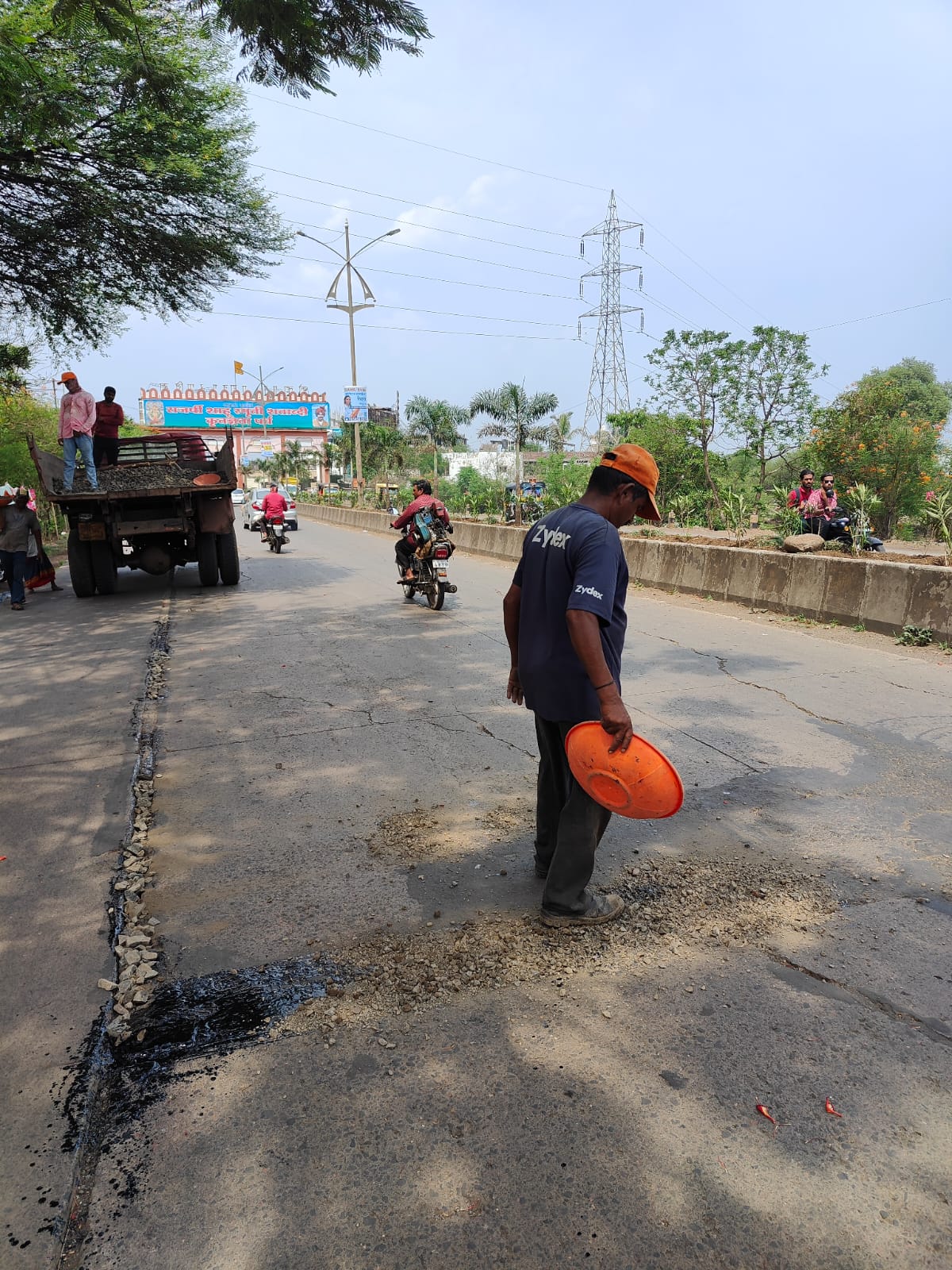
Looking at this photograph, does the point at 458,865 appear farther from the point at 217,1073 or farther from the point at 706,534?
the point at 706,534

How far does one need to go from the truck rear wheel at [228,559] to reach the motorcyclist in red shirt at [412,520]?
10.6ft

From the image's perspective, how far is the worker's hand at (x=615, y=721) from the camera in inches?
108

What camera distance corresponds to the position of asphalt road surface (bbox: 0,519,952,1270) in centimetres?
188

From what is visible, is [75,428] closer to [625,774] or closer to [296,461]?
[625,774]

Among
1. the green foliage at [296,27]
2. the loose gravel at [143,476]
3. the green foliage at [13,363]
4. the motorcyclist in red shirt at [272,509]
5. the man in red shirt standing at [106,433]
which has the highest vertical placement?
the green foliage at [296,27]

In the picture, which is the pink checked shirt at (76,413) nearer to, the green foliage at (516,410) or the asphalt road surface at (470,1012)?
the asphalt road surface at (470,1012)

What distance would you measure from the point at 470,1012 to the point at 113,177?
410 inches

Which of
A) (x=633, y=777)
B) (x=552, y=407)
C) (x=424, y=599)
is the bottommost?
(x=424, y=599)

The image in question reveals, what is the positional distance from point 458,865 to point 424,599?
8.09 metres

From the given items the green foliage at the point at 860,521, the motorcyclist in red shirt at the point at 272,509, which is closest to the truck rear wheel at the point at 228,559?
the motorcyclist in red shirt at the point at 272,509

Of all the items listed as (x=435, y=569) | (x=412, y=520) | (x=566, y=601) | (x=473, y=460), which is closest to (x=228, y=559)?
(x=412, y=520)

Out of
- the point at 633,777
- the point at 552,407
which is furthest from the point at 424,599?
the point at 552,407

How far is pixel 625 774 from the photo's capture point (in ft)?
9.18

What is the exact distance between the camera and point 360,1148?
81.4 inches
